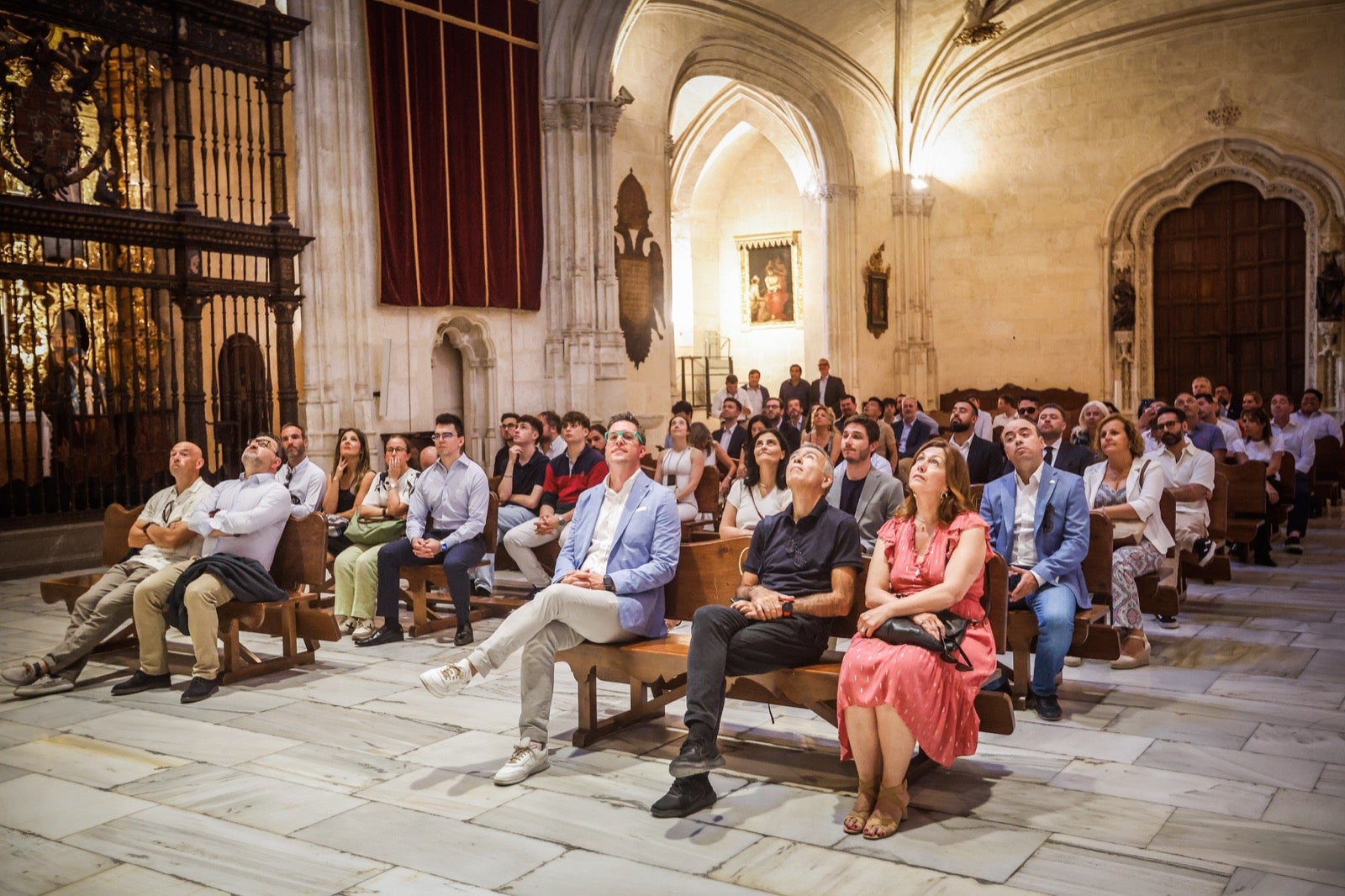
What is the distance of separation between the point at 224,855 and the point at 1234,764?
3.56 meters

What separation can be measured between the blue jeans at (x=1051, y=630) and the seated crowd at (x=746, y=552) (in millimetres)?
12

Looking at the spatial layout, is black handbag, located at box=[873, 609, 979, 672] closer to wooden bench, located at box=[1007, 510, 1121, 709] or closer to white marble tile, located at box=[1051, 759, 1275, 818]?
white marble tile, located at box=[1051, 759, 1275, 818]

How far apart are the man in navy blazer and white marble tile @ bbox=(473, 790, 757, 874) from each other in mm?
1834

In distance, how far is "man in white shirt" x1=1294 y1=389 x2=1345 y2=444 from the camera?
10933 mm

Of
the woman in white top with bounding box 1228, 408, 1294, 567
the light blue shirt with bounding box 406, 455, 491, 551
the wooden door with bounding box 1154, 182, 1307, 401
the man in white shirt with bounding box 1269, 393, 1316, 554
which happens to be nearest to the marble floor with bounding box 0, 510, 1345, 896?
the light blue shirt with bounding box 406, 455, 491, 551

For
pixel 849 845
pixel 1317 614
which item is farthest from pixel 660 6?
pixel 849 845


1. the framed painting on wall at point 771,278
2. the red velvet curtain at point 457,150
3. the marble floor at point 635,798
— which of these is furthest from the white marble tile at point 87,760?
the framed painting on wall at point 771,278

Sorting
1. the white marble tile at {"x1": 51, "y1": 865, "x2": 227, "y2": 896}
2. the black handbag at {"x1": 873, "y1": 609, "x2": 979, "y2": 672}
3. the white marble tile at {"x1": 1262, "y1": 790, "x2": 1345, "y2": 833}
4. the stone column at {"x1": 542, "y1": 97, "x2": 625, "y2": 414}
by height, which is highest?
→ the stone column at {"x1": 542, "y1": 97, "x2": 625, "y2": 414}

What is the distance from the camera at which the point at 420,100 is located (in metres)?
11.8

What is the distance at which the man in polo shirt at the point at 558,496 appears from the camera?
7.45m

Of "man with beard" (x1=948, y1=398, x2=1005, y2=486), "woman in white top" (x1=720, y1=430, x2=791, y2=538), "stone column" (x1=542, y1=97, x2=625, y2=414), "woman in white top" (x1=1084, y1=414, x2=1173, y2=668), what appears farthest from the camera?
"stone column" (x1=542, y1=97, x2=625, y2=414)

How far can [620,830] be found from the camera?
375cm

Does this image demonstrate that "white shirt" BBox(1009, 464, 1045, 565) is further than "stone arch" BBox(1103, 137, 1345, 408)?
No

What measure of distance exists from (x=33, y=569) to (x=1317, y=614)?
9491 millimetres
